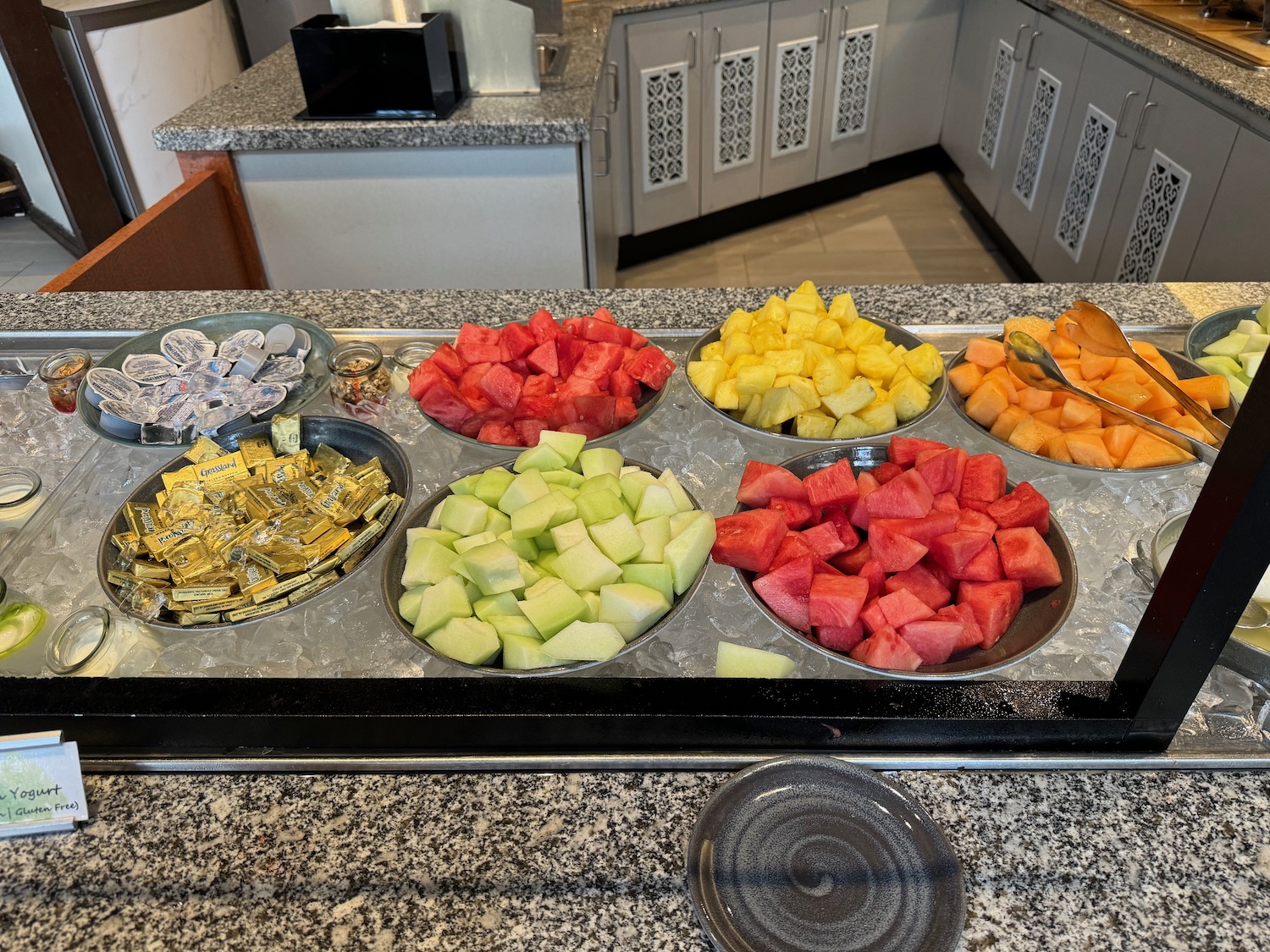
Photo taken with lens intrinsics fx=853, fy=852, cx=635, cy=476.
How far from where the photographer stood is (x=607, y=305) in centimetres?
133

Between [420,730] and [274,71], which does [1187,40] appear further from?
[420,730]

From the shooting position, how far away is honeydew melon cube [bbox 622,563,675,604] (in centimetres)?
78

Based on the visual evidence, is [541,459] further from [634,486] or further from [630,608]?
[630,608]

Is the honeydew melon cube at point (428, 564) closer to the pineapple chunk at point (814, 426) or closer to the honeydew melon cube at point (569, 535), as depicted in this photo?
the honeydew melon cube at point (569, 535)

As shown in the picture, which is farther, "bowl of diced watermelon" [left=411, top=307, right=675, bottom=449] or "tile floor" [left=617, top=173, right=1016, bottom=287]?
"tile floor" [left=617, top=173, right=1016, bottom=287]

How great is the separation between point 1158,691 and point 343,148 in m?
1.82

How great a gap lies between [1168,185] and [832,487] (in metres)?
2.07

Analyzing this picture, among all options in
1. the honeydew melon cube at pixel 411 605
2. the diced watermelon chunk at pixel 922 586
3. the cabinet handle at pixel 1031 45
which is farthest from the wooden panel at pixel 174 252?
the cabinet handle at pixel 1031 45

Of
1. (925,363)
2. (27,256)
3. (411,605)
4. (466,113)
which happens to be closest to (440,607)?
(411,605)

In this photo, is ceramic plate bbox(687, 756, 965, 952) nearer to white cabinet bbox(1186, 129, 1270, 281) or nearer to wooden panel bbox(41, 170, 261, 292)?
wooden panel bbox(41, 170, 261, 292)

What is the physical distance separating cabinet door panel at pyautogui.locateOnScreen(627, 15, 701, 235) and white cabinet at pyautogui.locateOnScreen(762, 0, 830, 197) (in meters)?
0.35

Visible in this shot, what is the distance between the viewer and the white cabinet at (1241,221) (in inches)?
77.3

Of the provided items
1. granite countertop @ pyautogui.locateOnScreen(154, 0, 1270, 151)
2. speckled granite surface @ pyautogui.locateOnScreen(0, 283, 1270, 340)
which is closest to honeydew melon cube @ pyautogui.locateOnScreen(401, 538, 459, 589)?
speckled granite surface @ pyautogui.locateOnScreen(0, 283, 1270, 340)

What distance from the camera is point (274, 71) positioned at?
2.22 metres
